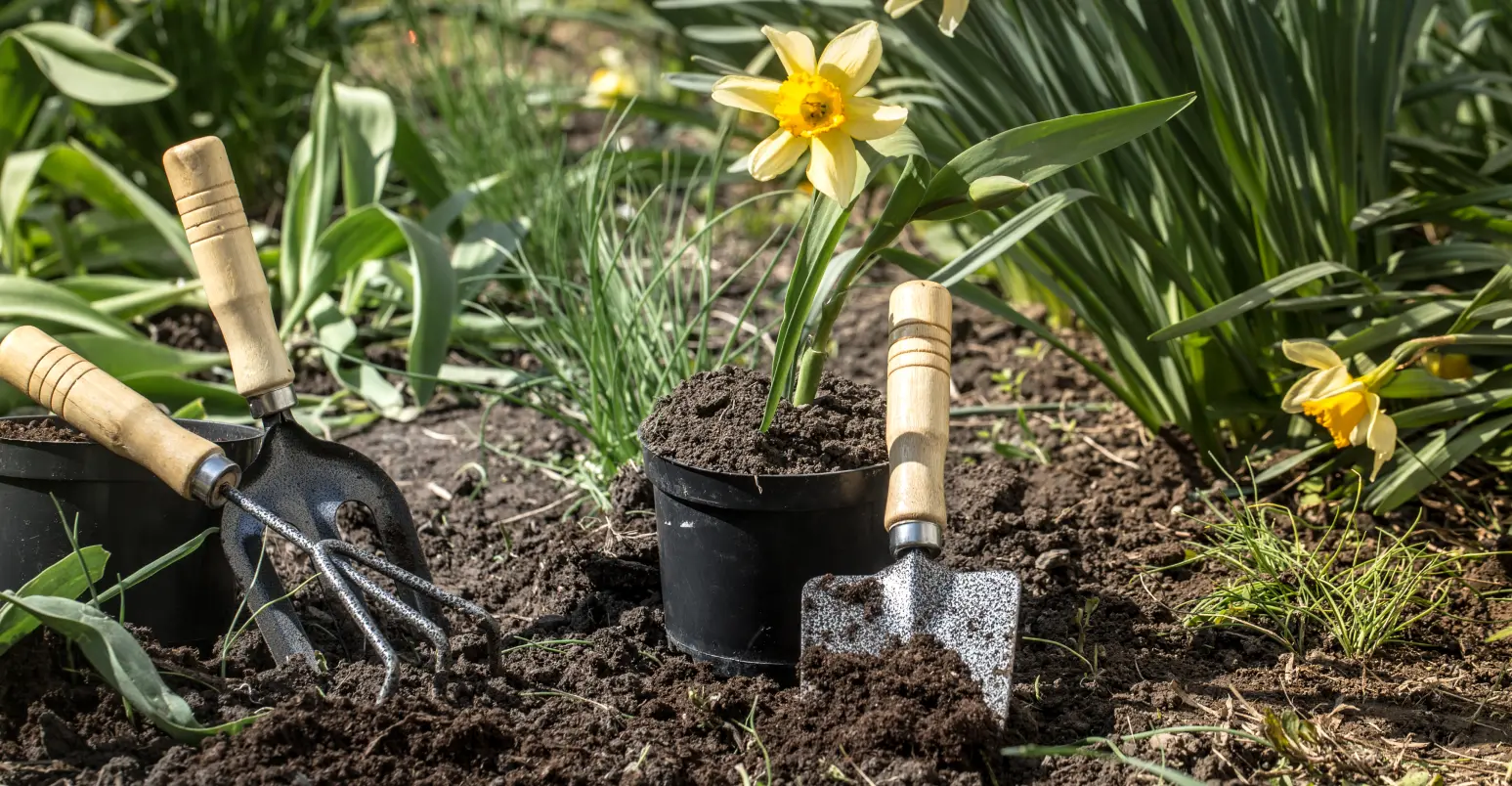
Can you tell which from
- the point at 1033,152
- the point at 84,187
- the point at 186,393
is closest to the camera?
the point at 1033,152

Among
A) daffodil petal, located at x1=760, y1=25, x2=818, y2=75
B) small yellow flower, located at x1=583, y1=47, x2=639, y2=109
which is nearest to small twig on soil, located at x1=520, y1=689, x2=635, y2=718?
daffodil petal, located at x1=760, y1=25, x2=818, y2=75

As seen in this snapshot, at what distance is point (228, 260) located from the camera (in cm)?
160

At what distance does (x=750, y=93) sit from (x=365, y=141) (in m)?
1.49

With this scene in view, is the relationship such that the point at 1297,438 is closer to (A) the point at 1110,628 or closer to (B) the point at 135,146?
(A) the point at 1110,628

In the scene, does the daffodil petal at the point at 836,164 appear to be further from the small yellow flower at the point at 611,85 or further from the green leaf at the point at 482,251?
the small yellow flower at the point at 611,85

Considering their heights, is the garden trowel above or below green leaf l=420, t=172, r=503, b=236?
below

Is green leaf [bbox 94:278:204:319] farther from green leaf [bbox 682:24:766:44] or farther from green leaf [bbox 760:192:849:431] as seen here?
green leaf [bbox 760:192:849:431]

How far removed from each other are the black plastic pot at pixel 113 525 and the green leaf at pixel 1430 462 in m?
1.57

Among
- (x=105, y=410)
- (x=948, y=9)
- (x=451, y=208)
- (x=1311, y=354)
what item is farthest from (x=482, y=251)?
(x=1311, y=354)

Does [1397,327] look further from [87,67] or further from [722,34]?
[87,67]

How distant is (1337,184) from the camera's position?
201 centimetres

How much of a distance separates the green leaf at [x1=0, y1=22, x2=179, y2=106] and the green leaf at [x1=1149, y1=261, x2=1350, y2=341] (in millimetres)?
2008

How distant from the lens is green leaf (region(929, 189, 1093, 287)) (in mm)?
1650

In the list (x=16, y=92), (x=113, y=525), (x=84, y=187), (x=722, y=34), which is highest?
(x=722, y=34)
